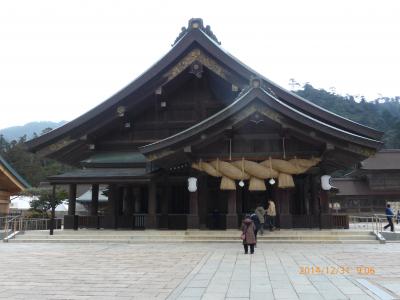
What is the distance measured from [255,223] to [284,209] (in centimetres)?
195

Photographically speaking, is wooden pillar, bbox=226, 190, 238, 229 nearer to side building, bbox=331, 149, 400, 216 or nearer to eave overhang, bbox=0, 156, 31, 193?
eave overhang, bbox=0, 156, 31, 193

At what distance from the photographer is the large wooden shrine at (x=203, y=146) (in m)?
15.2

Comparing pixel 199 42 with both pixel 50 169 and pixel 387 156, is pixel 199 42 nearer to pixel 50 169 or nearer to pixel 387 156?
pixel 387 156

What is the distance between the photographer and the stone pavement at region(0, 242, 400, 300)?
6453 mm

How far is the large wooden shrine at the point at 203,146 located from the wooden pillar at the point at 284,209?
1.5 inches

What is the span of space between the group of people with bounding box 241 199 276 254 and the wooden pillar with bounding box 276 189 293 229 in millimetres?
362

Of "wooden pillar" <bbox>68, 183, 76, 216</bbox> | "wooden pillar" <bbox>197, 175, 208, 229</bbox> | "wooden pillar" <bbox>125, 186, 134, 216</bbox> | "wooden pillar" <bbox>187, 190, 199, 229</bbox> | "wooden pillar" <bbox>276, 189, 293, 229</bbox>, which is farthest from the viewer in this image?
"wooden pillar" <bbox>125, 186, 134, 216</bbox>

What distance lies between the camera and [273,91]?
17.4 meters

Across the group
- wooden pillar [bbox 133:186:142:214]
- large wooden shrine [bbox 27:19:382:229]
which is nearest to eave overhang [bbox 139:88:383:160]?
large wooden shrine [bbox 27:19:382:229]

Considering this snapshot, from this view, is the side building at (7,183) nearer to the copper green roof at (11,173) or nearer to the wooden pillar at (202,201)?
the copper green roof at (11,173)

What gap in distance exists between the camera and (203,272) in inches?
326

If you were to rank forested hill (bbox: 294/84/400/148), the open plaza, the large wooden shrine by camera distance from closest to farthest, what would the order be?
1. the open plaza
2. the large wooden shrine
3. forested hill (bbox: 294/84/400/148)

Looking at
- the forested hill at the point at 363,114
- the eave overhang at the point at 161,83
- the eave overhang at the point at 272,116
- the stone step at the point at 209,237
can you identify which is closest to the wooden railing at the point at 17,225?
the stone step at the point at 209,237

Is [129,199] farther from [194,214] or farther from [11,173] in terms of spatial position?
[11,173]
